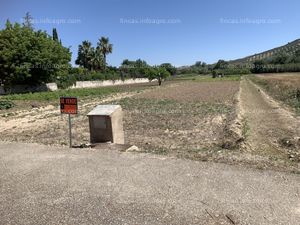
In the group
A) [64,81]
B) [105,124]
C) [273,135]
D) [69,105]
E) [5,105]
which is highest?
[64,81]

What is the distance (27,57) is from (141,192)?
1155 inches

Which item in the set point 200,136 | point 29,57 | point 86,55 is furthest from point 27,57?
point 86,55

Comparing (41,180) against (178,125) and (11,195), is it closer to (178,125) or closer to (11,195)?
(11,195)

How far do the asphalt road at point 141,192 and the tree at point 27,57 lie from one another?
26494mm

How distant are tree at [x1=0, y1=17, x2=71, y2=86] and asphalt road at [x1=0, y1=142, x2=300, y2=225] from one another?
2649 centimetres

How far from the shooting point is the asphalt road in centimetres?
348

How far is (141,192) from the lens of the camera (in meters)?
4.12

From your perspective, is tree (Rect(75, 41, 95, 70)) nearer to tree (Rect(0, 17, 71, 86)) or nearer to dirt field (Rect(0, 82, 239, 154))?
tree (Rect(0, 17, 71, 86))

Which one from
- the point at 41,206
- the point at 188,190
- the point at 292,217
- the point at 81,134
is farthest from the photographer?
the point at 81,134

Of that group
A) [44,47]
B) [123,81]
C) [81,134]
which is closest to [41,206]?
[81,134]

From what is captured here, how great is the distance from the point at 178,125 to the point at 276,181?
23.1ft

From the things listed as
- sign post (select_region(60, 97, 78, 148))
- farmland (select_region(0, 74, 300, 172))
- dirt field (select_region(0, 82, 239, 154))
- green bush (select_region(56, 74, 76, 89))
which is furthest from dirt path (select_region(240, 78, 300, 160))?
green bush (select_region(56, 74, 76, 89))

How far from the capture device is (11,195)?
4191 millimetres

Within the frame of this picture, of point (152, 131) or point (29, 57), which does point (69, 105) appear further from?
point (29, 57)
